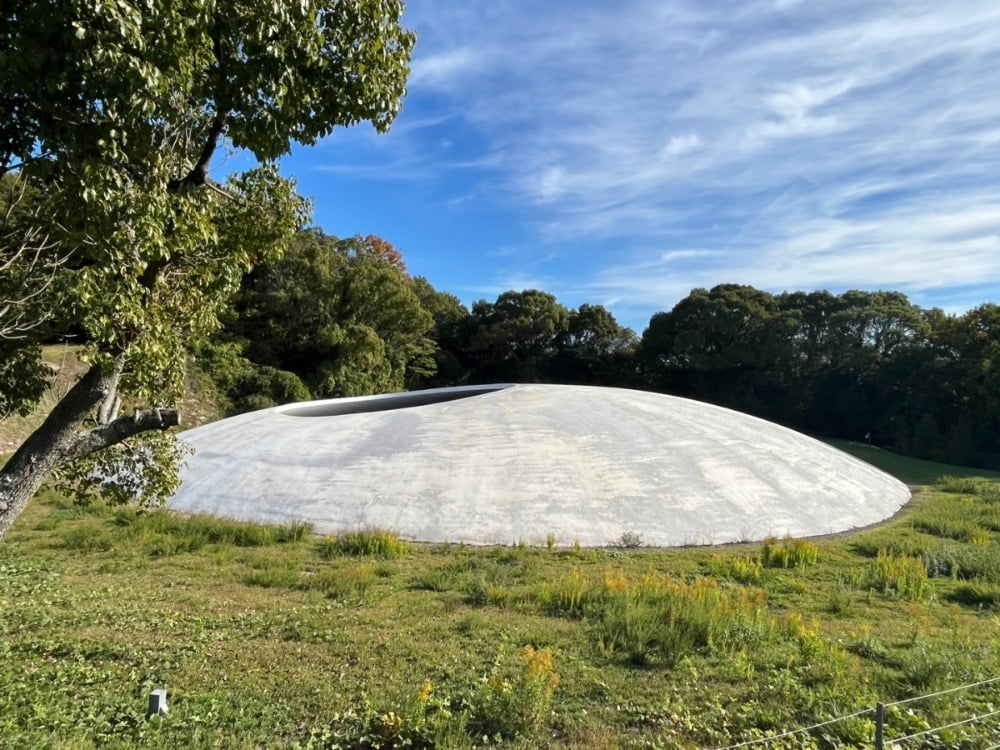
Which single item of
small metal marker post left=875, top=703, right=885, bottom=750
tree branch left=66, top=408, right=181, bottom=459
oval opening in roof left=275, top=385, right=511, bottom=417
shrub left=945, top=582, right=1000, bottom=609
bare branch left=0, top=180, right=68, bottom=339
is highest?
bare branch left=0, top=180, right=68, bottom=339

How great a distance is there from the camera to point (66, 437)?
4.13m

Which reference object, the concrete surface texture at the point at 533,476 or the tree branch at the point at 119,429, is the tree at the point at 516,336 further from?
the tree branch at the point at 119,429

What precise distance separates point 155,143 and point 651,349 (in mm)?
36953

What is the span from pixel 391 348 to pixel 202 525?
74.8 feet

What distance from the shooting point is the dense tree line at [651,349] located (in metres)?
27.2

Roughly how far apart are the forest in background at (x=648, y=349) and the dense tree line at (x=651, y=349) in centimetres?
7

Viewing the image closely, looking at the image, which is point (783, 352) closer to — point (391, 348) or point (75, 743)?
point (391, 348)

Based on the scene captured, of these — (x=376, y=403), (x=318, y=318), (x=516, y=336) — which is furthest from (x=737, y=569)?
(x=516, y=336)

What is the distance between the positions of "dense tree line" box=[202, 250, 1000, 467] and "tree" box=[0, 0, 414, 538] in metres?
22.1

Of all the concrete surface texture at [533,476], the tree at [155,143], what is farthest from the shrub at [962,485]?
the tree at [155,143]

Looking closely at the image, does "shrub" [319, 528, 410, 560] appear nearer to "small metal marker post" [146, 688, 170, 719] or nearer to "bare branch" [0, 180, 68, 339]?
"small metal marker post" [146, 688, 170, 719]

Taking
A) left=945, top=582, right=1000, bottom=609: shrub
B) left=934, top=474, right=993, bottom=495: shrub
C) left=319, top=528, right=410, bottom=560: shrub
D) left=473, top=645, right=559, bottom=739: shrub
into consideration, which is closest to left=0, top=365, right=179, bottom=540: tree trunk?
left=473, top=645, right=559, bottom=739: shrub

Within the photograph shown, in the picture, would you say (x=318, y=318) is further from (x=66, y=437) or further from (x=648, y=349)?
(x=66, y=437)

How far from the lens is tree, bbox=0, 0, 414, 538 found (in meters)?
2.92
